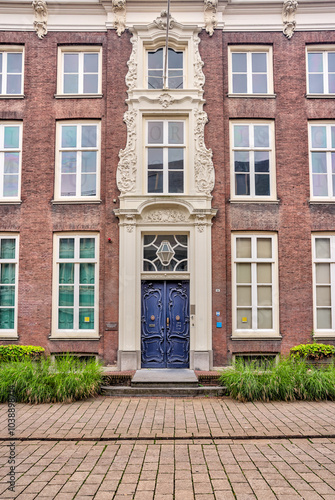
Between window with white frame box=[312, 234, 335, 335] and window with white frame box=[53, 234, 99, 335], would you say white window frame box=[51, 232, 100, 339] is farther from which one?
window with white frame box=[312, 234, 335, 335]

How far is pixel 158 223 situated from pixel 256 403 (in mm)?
6240

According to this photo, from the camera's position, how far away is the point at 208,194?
1448 cm

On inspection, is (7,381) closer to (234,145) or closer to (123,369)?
(123,369)

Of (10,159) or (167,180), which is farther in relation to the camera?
(10,159)

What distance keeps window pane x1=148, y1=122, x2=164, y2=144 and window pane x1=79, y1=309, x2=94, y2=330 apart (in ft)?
19.1

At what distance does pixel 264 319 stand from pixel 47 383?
23.0 ft

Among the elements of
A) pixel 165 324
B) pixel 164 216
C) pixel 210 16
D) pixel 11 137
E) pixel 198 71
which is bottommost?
pixel 165 324

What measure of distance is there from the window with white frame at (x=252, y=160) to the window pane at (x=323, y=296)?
330 cm

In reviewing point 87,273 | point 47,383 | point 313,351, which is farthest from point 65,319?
point 313,351

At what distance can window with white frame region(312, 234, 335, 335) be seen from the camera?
14531mm

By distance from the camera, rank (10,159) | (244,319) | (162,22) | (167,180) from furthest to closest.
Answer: (10,159)
(162,22)
(167,180)
(244,319)

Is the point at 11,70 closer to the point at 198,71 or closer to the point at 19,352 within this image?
the point at 198,71

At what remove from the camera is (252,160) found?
15.1 metres

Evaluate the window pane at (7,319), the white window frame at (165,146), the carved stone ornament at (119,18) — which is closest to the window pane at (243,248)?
the white window frame at (165,146)
